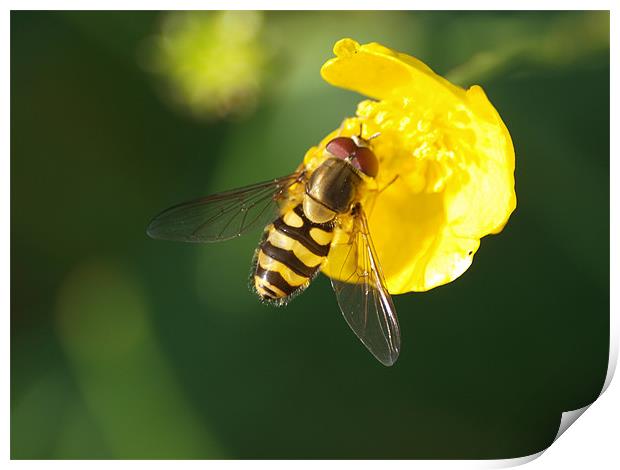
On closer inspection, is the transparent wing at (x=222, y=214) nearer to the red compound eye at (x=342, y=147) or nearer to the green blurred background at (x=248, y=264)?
the red compound eye at (x=342, y=147)

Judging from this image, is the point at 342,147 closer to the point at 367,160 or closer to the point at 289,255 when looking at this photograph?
the point at 367,160

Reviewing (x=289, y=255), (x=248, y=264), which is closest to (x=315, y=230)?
(x=289, y=255)

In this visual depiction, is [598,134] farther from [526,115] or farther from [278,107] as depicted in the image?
[278,107]

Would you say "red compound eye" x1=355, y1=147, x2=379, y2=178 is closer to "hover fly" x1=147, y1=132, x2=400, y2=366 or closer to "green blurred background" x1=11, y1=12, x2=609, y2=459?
"hover fly" x1=147, y1=132, x2=400, y2=366

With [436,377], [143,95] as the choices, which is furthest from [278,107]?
[436,377]

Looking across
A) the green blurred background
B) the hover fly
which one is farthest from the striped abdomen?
the green blurred background

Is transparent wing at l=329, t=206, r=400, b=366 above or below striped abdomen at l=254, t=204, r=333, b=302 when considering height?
below

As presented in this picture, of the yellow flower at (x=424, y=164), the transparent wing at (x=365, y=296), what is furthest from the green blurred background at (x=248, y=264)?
the transparent wing at (x=365, y=296)

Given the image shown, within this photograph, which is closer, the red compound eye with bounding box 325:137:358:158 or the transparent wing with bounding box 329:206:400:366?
the transparent wing with bounding box 329:206:400:366
